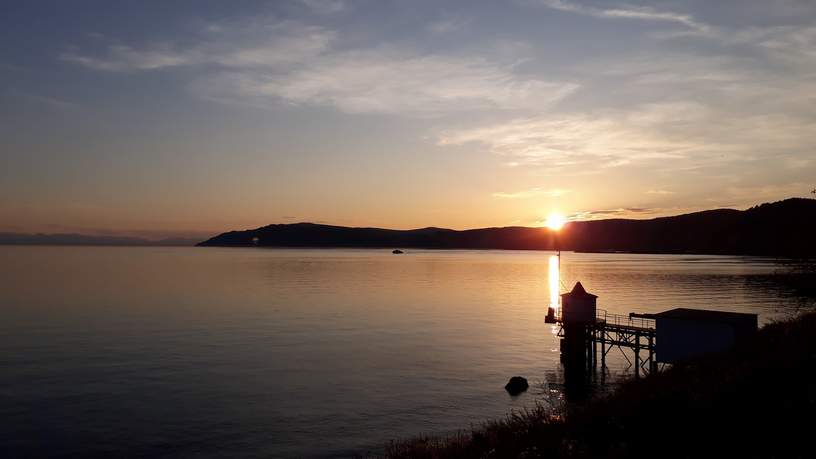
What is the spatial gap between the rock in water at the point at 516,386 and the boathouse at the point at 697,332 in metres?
10.6

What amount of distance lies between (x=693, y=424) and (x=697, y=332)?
2840 centimetres

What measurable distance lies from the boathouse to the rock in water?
10.6 metres

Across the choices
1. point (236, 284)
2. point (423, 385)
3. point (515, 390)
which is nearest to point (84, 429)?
point (423, 385)

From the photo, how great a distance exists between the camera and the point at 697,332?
135 feet

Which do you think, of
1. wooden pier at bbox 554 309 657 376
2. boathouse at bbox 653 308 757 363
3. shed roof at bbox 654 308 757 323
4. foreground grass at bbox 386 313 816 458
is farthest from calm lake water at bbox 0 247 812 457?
foreground grass at bbox 386 313 816 458

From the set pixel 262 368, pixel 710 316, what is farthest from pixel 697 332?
pixel 262 368

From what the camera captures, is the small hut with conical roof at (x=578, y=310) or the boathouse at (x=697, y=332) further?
the small hut with conical roof at (x=578, y=310)

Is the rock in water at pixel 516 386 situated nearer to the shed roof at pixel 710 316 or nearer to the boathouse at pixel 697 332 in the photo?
the boathouse at pixel 697 332

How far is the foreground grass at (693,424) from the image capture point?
14.3 meters

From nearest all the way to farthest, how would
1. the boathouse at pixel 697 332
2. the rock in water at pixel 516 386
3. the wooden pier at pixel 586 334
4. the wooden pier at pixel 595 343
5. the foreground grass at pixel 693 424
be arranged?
the foreground grass at pixel 693 424 < the boathouse at pixel 697 332 < the rock in water at pixel 516 386 < the wooden pier at pixel 595 343 < the wooden pier at pixel 586 334

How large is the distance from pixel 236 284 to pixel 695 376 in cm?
11360

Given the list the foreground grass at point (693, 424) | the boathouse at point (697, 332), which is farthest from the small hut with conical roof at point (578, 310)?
the foreground grass at point (693, 424)

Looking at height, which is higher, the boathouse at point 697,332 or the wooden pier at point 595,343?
the boathouse at point 697,332

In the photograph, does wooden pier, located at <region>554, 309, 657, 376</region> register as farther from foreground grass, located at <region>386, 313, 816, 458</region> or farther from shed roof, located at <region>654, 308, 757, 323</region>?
foreground grass, located at <region>386, 313, 816, 458</region>
